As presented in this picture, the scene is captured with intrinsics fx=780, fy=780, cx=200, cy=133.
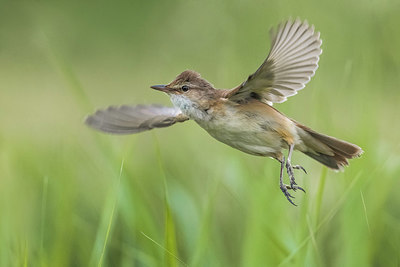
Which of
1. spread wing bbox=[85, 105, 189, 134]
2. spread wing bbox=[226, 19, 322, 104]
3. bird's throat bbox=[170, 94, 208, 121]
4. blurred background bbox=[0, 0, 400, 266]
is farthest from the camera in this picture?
blurred background bbox=[0, 0, 400, 266]

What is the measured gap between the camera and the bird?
3.96 feet

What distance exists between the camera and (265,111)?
1.39 metres

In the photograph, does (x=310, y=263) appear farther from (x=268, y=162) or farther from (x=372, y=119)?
(x=372, y=119)

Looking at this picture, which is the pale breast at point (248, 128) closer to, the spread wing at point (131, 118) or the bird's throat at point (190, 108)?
the bird's throat at point (190, 108)

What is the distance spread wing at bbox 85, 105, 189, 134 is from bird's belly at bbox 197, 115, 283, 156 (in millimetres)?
222

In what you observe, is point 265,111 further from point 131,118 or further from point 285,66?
point 131,118

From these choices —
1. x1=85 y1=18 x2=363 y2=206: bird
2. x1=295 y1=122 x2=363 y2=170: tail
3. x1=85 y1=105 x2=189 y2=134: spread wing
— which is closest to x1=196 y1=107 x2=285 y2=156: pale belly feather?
x1=85 y1=18 x2=363 y2=206: bird

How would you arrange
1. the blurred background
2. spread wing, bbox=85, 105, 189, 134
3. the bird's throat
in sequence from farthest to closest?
the blurred background
spread wing, bbox=85, 105, 189, 134
the bird's throat

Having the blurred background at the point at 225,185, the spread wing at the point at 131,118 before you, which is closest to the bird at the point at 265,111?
the spread wing at the point at 131,118

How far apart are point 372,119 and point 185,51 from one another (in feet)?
11.1

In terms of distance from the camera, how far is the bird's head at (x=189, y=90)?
1.41 meters

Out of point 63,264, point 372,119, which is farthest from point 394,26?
point 63,264

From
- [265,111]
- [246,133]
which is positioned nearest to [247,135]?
[246,133]

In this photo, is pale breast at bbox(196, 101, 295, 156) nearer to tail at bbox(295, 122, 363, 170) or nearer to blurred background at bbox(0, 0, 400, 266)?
tail at bbox(295, 122, 363, 170)
